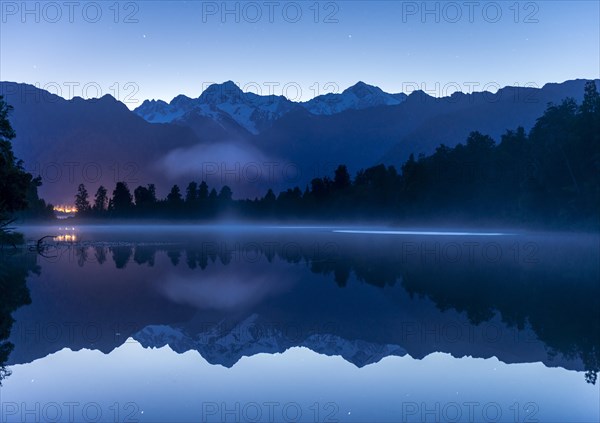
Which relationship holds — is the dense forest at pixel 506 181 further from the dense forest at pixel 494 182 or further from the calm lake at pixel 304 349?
the calm lake at pixel 304 349

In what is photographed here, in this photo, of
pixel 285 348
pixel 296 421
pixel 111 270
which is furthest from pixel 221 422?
pixel 111 270

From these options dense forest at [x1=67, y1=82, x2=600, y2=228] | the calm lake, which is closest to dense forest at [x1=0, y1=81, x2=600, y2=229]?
dense forest at [x1=67, y1=82, x2=600, y2=228]

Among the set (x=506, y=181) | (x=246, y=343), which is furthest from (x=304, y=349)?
(x=506, y=181)

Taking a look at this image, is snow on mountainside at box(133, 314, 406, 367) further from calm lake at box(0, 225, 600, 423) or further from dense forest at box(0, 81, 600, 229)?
dense forest at box(0, 81, 600, 229)

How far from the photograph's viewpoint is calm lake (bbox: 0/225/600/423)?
1041 centimetres

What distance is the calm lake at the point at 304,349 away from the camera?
1041cm

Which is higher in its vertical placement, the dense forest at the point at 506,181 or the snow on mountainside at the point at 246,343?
the dense forest at the point at 506,181

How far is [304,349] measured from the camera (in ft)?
48.7

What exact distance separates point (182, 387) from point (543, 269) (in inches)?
1026

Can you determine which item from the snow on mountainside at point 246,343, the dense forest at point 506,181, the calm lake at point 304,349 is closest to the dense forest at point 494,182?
the dense forest at point 506,181

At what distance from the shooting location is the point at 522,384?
462 inches

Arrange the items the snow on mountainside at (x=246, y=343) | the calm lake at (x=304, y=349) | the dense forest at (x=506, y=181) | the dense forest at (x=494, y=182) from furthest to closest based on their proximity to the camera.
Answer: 1. the dense forest at (x=506, y=181)
2. the dense forest at (x=494, y=182)
3. the snow on mountainside at (x=246, y=343)
4. the calm lake at (x=304, y=349)

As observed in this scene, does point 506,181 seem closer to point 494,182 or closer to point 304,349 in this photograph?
point 494,182

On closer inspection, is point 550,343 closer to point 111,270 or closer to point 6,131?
point 111,270
